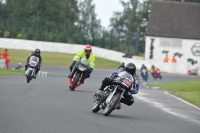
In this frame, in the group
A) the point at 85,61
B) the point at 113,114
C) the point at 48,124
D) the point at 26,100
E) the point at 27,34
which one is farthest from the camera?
the point at 27,34

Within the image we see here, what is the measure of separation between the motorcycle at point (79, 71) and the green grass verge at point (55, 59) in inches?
1510

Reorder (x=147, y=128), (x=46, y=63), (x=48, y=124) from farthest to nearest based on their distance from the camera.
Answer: (x=46, y=63), (x=147, y=128), (x=48, y=124)

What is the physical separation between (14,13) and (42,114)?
77484 millimetres

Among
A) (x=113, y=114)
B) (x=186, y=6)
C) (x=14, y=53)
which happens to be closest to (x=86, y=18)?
(x=186, y=6)

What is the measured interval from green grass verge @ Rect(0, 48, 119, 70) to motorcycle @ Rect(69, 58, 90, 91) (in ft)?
→ 126

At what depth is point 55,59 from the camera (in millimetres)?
68250

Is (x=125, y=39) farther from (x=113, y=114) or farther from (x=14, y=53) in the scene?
(x=113, y=114)

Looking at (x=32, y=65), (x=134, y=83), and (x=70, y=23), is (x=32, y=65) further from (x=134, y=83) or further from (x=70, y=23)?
(x=70, y=23)

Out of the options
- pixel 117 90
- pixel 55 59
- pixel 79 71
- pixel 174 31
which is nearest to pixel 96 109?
pixel 117 90

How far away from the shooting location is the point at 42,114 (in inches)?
583

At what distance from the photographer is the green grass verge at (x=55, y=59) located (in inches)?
2584

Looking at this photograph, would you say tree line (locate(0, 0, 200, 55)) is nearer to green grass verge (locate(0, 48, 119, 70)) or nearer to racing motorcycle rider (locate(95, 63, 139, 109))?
green grass verge (locate(0, 48, 119, 70))

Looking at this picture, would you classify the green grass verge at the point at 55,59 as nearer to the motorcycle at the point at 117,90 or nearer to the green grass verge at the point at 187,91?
the green grass verge at the point at 187,91

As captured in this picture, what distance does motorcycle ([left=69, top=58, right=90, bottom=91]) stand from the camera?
24.6 m
